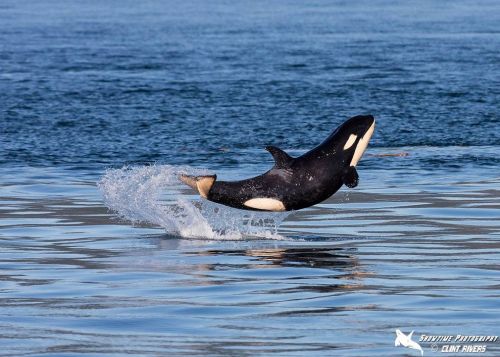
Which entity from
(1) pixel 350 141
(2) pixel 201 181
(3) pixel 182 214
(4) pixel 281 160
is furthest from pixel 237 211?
(2) pixel 201 181

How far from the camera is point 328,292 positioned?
37.5 feet

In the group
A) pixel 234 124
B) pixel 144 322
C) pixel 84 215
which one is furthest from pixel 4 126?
pixel 144 322

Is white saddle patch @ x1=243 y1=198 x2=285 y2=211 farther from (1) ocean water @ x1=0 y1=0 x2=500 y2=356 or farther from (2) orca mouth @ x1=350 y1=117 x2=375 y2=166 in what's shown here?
(2) orca mouth @ x1=350 y1=117 x2=375 y2=166

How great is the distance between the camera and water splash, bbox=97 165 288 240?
14961mm

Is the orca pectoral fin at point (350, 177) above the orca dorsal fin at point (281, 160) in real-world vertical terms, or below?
below

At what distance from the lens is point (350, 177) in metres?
14.1

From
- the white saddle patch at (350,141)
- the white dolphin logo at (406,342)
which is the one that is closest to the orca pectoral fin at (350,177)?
the white saddle patch at (350,141)

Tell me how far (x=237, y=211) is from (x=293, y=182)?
4.71 feet

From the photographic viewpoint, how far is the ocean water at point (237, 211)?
33.8 ft

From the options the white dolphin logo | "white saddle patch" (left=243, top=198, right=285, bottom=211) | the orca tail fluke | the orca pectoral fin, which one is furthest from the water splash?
the white dolphin logo

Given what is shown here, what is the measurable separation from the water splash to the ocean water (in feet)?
0.08

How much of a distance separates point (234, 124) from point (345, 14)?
36461 millimetres

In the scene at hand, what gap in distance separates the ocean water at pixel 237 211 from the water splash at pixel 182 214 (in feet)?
0.08

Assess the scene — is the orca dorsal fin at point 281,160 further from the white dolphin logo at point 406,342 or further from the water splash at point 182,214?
the white dolphin logo at point 406,342
